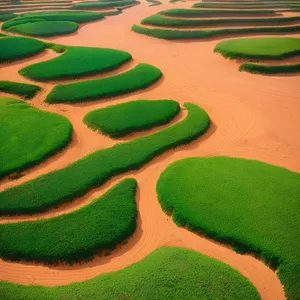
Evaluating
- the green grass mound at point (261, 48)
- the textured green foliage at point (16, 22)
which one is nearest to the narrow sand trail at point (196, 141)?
the green grass mound at point (261, 48)

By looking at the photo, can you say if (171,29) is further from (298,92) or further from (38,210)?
(38,210)

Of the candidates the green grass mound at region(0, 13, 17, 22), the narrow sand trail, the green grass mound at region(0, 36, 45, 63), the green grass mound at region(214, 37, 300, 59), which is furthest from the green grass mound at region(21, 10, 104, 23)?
the green grass mound at region(214, 37, 300, 59)

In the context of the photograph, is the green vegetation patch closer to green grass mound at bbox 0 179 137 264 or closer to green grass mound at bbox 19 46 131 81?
green grass mound at bbox 19 46 131 81

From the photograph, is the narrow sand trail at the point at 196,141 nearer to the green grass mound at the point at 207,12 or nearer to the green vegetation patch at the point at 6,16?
the green grass mound at the point at 207,12

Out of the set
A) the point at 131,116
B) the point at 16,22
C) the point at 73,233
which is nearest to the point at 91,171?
the point at 73,233

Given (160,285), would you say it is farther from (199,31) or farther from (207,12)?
(207,12)

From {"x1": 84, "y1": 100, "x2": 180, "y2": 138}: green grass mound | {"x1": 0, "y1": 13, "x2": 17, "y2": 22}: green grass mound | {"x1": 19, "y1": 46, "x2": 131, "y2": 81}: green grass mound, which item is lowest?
{"x1": 84, "y1": 100, "x2": 180, "y2": 138}: green grass mound
